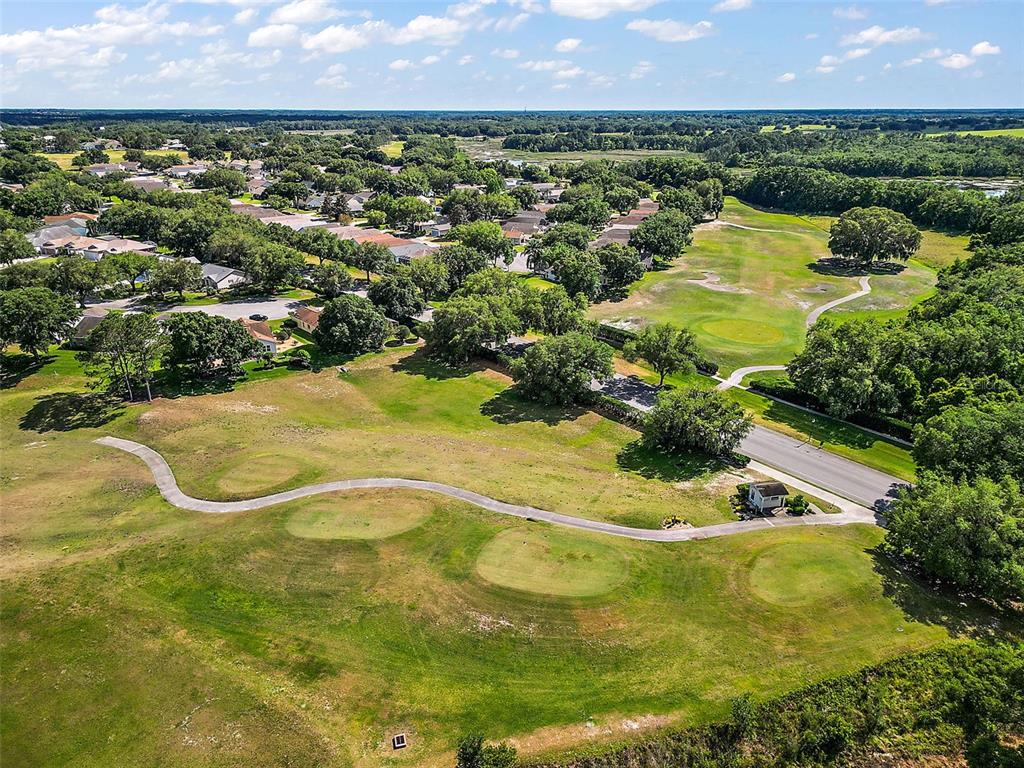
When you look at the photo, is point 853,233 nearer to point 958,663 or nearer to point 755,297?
point 755,297

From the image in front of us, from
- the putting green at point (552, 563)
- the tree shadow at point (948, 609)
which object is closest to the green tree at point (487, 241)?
the putting green at point (552, 563)

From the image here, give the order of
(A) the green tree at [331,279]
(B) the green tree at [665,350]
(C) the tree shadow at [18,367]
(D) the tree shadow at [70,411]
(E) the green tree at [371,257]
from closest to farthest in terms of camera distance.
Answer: (D) the tree shadow at [70,411], (B) the green tree at [665,350], (C) the tree shadow at [18,367], (A) the green tree at [331,279], (E) the green tree at [371,257]

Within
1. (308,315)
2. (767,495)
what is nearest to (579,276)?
(308,315)

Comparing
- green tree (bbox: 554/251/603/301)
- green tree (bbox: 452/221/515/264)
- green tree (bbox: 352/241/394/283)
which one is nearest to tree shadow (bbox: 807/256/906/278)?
green tree (bbox: 554/251/603/301)

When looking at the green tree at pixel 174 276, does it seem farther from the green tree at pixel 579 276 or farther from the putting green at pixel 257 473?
the green tree at pixel 579 276

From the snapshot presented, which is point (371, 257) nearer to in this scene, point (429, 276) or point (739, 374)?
point (429, 276)

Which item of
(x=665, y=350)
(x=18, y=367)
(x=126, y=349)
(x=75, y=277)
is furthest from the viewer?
(x=75, y=277)

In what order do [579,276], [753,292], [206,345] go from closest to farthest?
[206,345], [579,276], [753,292]
